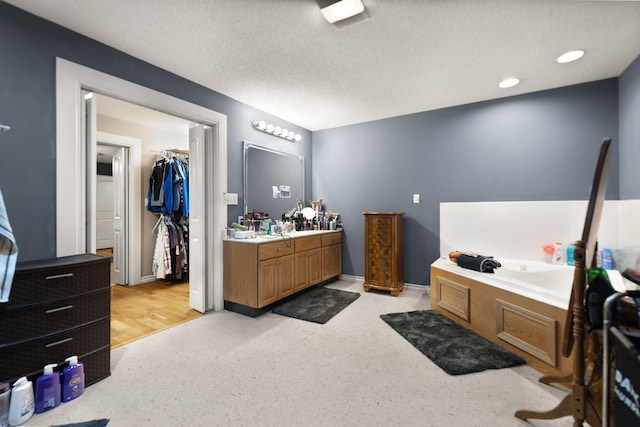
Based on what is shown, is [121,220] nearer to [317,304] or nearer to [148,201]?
[148,201]

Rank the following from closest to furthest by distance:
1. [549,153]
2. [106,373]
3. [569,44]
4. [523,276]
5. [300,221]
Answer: [106,373]
[569,44]
[523,276]
[549,153]
[300,221]

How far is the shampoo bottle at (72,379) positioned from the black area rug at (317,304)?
1631mm

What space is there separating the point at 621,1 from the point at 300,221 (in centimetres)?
351

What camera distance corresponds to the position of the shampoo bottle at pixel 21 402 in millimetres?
1384

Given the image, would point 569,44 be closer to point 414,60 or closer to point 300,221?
point 414,60

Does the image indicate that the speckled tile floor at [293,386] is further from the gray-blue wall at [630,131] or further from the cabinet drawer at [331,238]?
the gray-blue wall at [630,131]

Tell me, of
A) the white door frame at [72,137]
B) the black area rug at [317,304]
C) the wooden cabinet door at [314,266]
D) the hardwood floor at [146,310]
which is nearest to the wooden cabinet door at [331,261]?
the wooden cabinet door at [314,266]

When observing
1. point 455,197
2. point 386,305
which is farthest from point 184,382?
point 455,197

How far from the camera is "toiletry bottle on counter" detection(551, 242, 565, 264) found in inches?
108

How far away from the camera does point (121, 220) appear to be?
396 cm

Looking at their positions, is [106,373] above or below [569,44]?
below

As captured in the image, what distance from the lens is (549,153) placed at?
116 inches

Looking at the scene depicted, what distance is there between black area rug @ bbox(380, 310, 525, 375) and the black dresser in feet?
7.61

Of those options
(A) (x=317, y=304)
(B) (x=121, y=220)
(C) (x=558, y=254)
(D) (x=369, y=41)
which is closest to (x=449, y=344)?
(A) (x=317, y=304)
